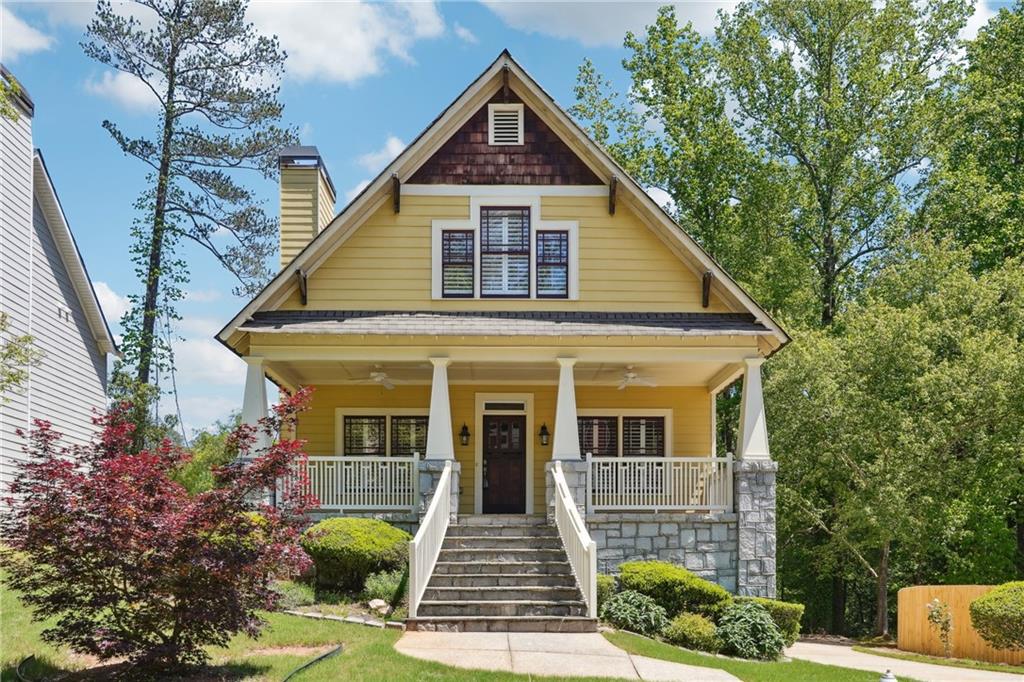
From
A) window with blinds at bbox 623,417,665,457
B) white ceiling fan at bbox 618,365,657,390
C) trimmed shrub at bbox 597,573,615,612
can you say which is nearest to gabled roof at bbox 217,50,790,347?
white ceiling fan at bbox 618,365,657,390

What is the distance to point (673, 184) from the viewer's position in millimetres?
29656

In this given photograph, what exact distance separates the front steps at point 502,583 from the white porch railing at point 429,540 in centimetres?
18

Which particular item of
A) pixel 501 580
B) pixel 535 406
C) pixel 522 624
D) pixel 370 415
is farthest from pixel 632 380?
pixel 522 624

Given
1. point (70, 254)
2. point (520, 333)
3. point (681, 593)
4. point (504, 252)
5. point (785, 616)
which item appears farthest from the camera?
point (70, 254)

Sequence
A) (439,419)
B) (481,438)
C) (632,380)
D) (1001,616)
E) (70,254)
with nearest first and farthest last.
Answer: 1. (1001,616)
2. (439,419)
3. (632,380)
4. (481,438)
5. (70,254)

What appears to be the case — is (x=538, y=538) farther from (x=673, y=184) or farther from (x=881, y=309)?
(x=673, y=184)

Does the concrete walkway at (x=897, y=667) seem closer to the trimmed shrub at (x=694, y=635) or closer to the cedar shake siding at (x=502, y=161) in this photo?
the trimmed shrub at (x=694, y=635)

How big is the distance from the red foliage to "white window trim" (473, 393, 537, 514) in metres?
9.80

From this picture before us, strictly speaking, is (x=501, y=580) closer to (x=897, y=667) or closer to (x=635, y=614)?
(x=635, y=614)

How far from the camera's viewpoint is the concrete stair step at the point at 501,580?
14.2 meters

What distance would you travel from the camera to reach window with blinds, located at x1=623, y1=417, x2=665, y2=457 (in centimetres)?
2052

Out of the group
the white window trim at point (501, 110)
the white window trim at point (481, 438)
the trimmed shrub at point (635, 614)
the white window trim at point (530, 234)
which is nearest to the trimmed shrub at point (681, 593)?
the trimmed shrub at point (635, 614)

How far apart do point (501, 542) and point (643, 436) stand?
573cm

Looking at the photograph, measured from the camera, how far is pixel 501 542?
1563 cm
